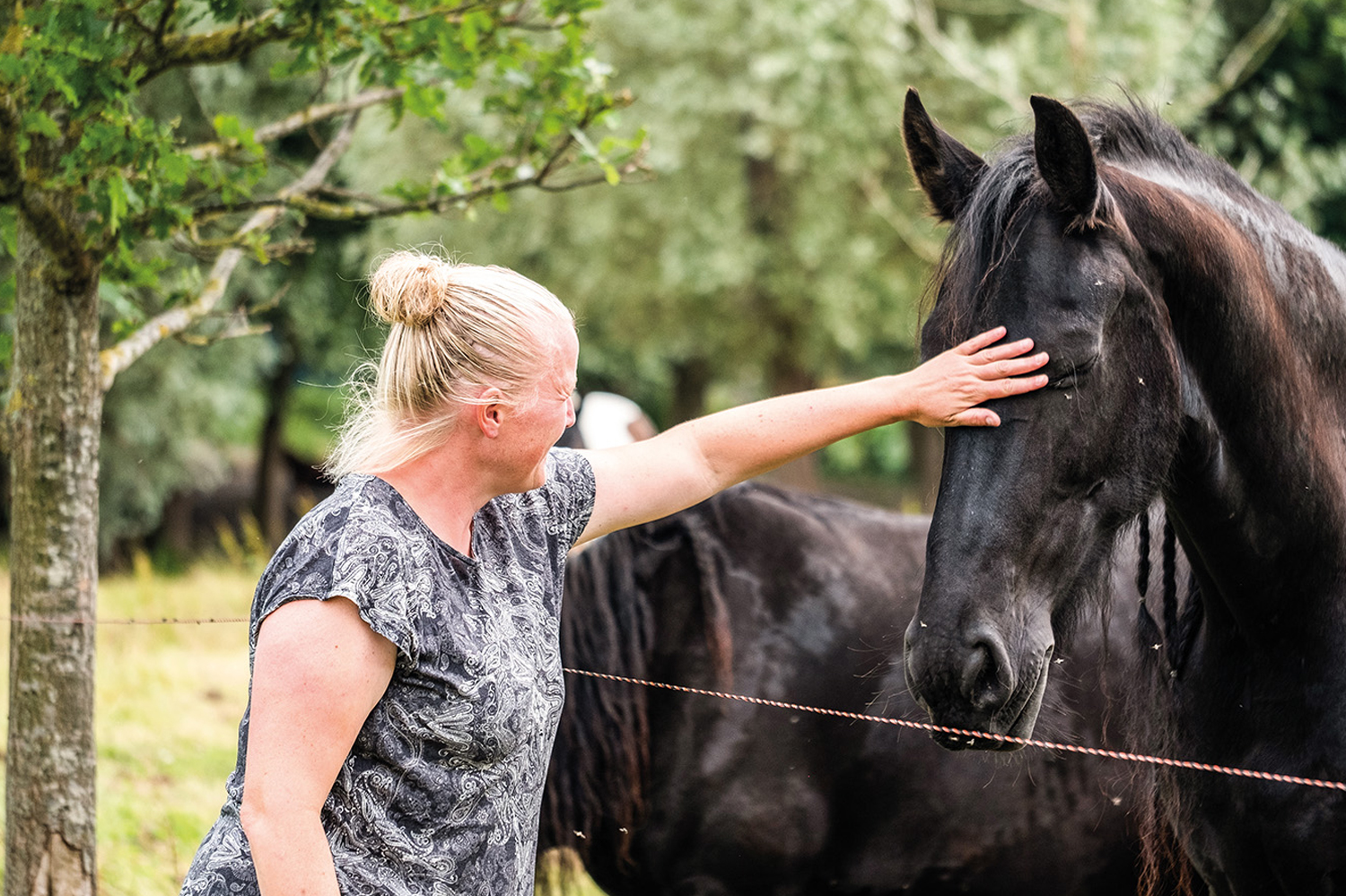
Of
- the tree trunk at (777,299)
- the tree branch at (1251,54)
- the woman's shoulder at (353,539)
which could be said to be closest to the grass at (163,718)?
the woman's shoulder at (353,539)

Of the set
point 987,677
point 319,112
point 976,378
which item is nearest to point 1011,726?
point 987,677

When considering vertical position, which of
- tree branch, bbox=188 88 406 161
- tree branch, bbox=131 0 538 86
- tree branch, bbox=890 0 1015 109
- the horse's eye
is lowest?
the horse's eye

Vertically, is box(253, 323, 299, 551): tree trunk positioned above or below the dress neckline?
below

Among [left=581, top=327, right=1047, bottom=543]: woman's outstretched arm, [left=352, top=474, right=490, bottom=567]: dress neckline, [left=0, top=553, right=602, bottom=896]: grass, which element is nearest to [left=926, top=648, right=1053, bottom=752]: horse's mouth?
[left=581, top=327, right=1047, bottom=543]: woman's outstretched arm

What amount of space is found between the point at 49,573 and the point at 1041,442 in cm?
262

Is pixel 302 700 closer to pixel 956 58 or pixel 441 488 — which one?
pixel 441 488

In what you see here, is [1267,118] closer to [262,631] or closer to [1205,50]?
[1205,50]

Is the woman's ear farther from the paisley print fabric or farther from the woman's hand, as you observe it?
the woman's hand

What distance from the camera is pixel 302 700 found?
1.67 meters

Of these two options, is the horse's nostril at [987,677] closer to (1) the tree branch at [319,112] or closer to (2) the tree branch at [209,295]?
(2) the tree branch at [209,295]

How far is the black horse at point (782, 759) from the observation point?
10.8 feet

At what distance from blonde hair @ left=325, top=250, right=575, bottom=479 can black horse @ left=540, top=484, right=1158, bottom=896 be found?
1656 millimetres

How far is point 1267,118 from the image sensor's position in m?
11.8

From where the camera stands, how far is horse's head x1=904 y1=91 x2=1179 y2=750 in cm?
183
